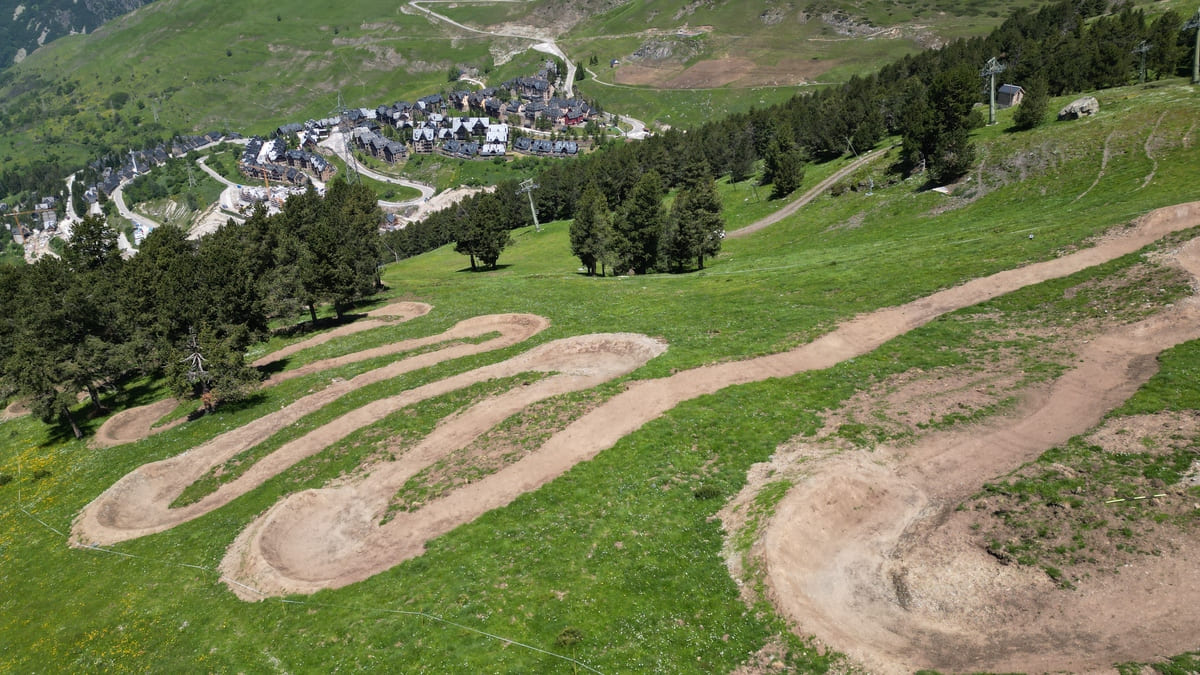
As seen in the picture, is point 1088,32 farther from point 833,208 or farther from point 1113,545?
point 1113,545

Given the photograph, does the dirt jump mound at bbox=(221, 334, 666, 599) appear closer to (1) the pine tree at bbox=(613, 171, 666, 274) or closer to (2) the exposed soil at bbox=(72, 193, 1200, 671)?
(2) the exposed soil at bbox=(72, 193, 1200, 671)

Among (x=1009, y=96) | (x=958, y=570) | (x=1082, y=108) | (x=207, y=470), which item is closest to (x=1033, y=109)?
(x=1082, y=108)

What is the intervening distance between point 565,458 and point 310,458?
2102 centimetres

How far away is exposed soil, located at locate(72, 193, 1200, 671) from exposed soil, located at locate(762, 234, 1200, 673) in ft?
0.26

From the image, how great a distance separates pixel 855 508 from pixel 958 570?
18.1 feet

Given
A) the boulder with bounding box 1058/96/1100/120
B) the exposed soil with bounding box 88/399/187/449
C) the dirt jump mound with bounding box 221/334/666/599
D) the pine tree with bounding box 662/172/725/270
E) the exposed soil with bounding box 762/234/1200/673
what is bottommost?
the exposed soil with bounding box 762/234/1200/673

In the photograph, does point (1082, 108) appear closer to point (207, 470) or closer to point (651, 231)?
point (651, 231)

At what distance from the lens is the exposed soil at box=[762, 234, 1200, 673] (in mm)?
20797

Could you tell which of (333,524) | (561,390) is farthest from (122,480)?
(561,390)

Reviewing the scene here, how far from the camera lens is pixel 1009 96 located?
4545 inches

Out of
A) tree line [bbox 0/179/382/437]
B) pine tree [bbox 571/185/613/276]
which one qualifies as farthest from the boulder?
tree line [bbox 0/179/382/437]

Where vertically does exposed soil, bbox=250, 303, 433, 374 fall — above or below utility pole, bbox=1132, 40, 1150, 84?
below

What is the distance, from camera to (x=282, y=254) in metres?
80.6

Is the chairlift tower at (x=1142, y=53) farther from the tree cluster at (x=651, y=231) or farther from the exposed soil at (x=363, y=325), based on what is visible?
the exposed soil at (x=363, y=325)
